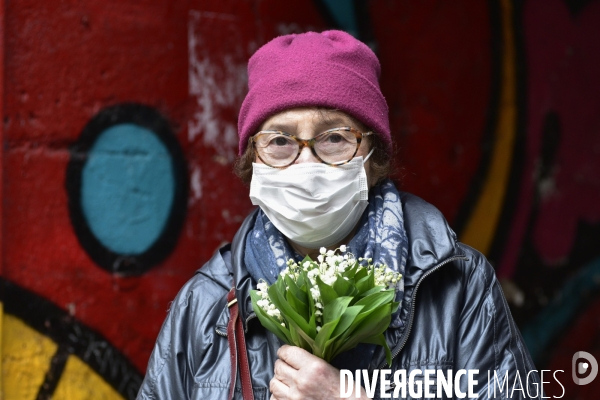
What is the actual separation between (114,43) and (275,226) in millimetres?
1381

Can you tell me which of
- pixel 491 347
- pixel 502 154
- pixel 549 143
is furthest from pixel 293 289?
pixel 549 143

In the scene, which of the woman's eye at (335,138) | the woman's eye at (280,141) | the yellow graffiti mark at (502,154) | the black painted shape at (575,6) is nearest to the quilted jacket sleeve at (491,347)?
the woman's eye at (335,138)

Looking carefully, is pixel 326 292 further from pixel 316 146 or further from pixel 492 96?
pixel 492 96

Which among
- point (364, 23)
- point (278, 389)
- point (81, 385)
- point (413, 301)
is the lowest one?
point (81, 385)

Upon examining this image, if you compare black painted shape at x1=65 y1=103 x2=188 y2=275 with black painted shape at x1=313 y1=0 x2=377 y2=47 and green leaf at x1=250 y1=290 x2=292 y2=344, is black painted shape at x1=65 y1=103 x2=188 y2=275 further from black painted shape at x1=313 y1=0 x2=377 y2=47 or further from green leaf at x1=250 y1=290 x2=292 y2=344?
green leaf at x1=250 y1=290 x2=292 y2=344

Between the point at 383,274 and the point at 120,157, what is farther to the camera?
the point at 120,157

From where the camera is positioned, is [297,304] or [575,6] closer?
[297,304]

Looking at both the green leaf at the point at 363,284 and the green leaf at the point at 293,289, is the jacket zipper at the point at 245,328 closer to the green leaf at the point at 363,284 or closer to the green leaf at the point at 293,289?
the green leaf at the point at 293,289

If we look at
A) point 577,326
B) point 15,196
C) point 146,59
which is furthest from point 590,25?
point 15,196

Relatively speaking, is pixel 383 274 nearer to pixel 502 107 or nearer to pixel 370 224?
pixel 370 224

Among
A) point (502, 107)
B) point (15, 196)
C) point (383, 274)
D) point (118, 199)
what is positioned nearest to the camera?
point (383, 274)

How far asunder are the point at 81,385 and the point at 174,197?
926mm

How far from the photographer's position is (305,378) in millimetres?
2051

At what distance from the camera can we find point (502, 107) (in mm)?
4660
